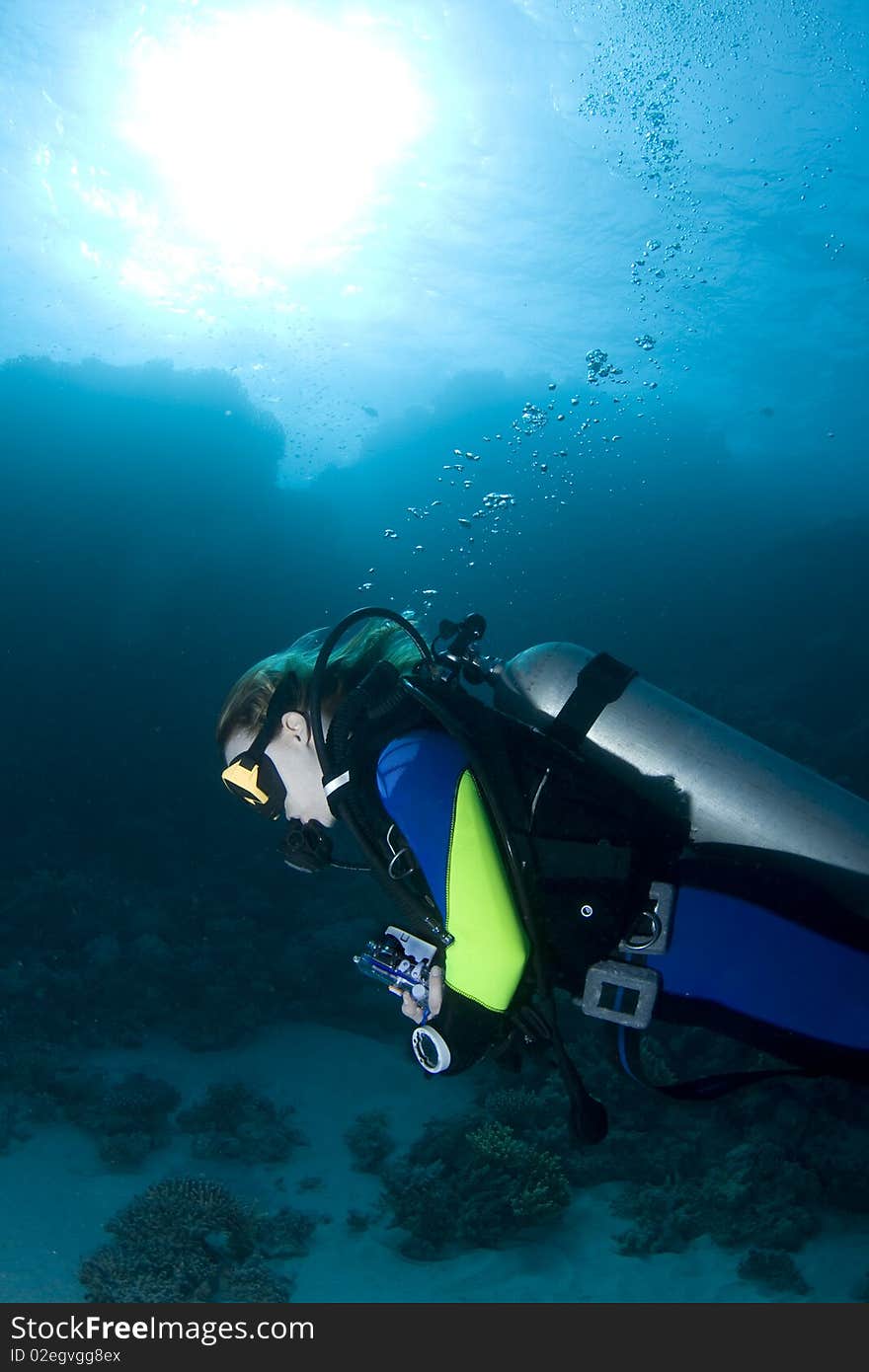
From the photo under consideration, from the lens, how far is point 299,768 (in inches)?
115

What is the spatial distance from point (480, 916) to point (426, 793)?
43 cm

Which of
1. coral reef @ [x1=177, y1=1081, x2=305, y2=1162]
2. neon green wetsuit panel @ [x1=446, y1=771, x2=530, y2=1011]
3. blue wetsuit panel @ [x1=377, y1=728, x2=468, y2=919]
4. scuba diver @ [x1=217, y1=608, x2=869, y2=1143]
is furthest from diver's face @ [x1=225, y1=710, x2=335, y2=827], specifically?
coral reef @ [x1=177, y1=1081, x2=305, y2=1162]

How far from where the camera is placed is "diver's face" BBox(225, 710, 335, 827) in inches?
114

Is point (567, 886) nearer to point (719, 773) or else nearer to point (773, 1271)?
point (719, 773)

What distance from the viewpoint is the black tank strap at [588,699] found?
3.10m

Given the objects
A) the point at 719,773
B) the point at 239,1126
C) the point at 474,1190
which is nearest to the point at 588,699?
the point at 719,773

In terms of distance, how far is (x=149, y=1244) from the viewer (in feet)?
17.6

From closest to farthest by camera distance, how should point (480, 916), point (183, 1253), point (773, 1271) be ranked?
point (480, 916)
point (773, 1271)
point (183, 1253)

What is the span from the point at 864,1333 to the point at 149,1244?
16.4ft

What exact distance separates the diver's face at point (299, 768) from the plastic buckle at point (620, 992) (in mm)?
1215

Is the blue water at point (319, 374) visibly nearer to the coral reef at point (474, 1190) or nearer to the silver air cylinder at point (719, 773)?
the coral reef at point (474, 1190)

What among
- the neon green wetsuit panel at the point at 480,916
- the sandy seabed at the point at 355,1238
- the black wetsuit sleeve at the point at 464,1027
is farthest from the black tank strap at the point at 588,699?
the sandy seabed at the point at 355,1238

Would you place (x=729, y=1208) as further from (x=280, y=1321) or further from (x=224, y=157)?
(x=224, y=157)

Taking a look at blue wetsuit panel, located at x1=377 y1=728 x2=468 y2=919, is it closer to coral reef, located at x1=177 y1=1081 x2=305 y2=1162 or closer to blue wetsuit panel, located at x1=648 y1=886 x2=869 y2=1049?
blue wetsuit panel, located at x1=648 y1=886 x2=869 y2=1049
